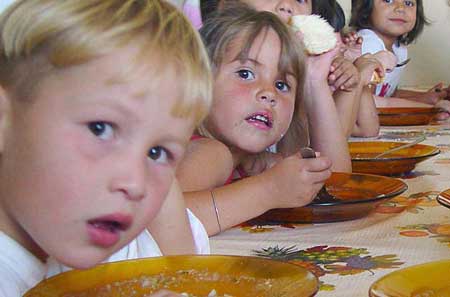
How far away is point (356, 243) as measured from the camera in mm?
939

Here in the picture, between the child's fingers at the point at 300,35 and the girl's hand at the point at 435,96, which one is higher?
the child's fingers at the point at 300,35

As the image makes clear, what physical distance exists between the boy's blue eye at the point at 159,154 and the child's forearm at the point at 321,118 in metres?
0.88

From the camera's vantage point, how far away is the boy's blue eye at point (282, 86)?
4.39 ft

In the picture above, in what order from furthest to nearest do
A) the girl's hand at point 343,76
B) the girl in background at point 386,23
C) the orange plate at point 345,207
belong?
the girl in background at point 386,23
the girl's hand at point 343,76
the orange plate at point 345,207

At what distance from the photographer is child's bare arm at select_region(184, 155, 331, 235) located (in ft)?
3.37

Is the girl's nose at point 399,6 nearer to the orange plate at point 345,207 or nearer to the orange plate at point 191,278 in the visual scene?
the orange plate at point 345,207

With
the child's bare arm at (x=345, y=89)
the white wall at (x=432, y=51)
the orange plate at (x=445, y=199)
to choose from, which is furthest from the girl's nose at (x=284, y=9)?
the white wall at (x=432, y=51)

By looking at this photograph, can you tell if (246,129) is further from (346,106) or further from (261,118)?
(346,106)

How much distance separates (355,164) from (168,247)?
617 mm

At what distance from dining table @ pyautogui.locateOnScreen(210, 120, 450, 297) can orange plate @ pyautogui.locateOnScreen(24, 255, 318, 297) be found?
2.8 inches

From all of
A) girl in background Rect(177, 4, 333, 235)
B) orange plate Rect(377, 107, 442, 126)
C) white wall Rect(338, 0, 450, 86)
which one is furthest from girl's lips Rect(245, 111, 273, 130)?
white wall Rect(338, 0, 450, 86)

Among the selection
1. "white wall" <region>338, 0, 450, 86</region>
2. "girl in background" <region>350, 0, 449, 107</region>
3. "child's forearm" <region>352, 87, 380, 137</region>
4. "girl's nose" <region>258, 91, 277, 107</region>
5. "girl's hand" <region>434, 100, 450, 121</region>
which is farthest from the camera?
"white wall" <region>338, 0, 450, 86</region>

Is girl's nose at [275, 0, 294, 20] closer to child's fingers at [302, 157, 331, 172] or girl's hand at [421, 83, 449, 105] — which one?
child's fingers at [302, 157, 331, 172]

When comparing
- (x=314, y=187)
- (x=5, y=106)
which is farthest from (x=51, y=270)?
(x=314, y=187)
